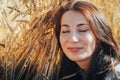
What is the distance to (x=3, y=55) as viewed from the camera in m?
3.07

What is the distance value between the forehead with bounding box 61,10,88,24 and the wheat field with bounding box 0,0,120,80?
0.92ft

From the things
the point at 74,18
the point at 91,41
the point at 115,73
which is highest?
the point at 74,18

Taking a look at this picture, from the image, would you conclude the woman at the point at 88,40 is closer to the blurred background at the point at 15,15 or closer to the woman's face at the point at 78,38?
the woman's face at the point at 78,38

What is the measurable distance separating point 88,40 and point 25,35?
56cm

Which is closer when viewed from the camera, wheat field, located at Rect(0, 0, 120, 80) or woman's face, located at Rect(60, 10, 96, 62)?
woman's face, located at Rect(60, 10, 96, 62)

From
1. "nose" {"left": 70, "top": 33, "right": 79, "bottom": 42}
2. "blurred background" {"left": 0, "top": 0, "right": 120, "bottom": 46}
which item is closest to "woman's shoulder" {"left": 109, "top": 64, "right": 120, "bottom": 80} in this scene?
"nose" {"left": 70, "top": 33, "right": 79, "bottom": 42}

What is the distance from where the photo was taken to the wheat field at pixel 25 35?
10.0 ft

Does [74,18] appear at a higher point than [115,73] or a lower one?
higher

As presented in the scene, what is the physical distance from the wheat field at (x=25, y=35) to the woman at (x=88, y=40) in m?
0.25

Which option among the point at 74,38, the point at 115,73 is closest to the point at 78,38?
the point at 74,38

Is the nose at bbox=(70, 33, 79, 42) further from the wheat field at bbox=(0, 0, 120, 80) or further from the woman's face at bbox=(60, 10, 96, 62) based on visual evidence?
the wheat field at bbox=(0, 0, 120, 80)

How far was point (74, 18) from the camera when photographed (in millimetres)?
2703

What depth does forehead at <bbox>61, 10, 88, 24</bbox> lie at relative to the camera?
2688 millimetres

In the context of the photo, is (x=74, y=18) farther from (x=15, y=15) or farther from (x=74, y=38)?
(x=15, y=15)
